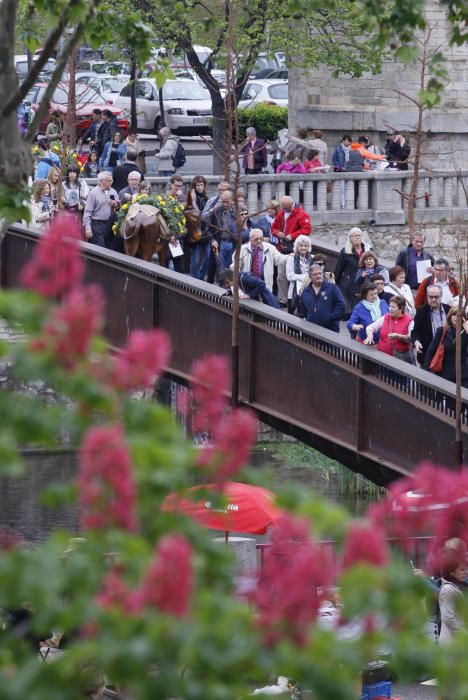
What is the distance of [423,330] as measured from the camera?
1611cm

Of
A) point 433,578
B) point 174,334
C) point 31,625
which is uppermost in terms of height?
point 31,625

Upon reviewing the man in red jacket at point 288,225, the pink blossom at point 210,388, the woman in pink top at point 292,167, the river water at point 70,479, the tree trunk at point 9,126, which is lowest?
the river water at point 70,479

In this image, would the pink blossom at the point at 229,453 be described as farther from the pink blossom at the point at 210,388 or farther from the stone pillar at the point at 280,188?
the stone pillar at the point at 280,188

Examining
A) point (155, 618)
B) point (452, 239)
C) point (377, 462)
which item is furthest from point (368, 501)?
point (155, 618)

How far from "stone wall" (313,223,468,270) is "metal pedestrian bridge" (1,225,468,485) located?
12.2 m

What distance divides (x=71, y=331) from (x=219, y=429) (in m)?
0.67

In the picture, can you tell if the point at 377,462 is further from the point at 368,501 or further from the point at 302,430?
the point at 368,501

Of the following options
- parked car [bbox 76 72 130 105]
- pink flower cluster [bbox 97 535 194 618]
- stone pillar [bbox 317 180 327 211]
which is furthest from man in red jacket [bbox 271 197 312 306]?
parked car [bbox 76 72 130 105]

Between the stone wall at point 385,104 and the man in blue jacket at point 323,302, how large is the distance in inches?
750

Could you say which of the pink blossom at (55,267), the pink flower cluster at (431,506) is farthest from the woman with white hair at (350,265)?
the pink blossom at (55,267)

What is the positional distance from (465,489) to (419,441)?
9.50m

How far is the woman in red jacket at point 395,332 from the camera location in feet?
49.7

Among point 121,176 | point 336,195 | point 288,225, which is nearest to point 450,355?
point 288,225

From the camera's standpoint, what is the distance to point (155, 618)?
4.09 m
